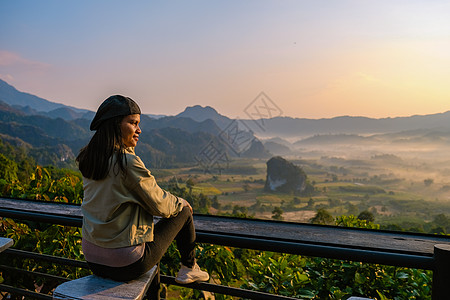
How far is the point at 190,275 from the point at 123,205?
488 mm

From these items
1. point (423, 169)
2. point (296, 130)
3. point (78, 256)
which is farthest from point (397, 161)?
point (78, 256)

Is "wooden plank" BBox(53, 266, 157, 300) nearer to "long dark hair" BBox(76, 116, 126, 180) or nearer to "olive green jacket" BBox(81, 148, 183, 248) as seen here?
"olive green jacket" BBox(81, 148, 183, 248)

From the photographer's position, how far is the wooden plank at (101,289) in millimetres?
1311

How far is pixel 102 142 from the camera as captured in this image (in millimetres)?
1534

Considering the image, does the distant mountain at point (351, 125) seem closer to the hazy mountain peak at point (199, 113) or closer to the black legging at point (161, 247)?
the hazy mountain peak at point (199, 113)

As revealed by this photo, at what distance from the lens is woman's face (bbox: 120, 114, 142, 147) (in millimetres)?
1611

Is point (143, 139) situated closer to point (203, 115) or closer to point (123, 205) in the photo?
point (203, 115)

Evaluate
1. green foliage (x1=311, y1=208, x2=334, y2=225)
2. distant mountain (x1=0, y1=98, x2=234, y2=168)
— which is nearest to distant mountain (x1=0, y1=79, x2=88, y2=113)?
distant mountain (x1=0, y1=98, x2=234, y2=168)

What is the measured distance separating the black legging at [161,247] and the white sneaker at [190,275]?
0.03 metres

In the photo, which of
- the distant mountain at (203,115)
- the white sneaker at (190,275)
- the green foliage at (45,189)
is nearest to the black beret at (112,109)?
the white sneaker at (190,275)

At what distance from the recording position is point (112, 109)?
1585mm

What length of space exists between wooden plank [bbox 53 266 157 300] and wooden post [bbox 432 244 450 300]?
1046mm

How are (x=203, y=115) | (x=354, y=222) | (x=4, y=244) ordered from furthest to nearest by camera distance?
(x=203, y=115), (x=354, y=222), (x=4, y=244)

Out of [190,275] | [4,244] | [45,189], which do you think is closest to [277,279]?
[190,275]
